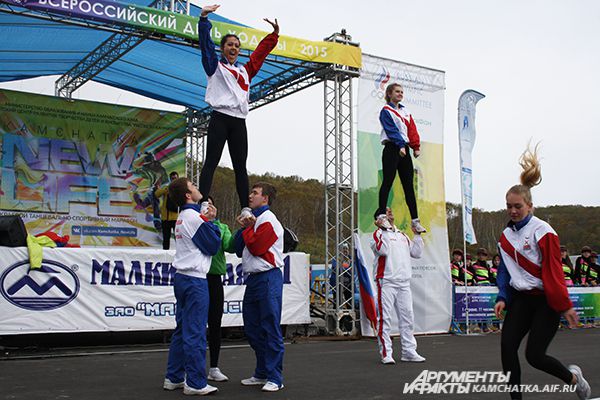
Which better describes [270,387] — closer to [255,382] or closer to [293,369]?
[255,382]

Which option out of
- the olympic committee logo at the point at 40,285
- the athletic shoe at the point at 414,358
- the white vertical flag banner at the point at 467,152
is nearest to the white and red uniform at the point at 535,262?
the athletic shoe at the point at 414,358

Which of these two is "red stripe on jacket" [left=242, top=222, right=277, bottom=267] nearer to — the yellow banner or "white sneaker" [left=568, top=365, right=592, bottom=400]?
"white sneaker" [left=568, top=365, right=592, bottom=400]

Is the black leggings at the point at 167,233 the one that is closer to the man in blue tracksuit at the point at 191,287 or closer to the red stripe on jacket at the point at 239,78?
the red stripe on jacket at the point at 239,78

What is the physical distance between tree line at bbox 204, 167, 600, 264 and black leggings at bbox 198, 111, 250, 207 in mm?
28523

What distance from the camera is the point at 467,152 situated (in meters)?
10.7

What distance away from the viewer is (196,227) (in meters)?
4.59

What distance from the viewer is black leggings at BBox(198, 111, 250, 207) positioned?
199 inches

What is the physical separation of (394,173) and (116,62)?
21.9 ft

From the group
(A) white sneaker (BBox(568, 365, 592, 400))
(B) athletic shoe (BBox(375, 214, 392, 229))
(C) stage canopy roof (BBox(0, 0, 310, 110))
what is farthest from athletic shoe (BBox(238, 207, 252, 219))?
(C) stage canopy roof (BBox(0, 0, 310, 110))

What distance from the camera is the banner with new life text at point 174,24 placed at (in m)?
7.58

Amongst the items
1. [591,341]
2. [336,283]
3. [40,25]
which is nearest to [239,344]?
[336,283]

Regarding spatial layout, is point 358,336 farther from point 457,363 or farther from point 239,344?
point 457,363

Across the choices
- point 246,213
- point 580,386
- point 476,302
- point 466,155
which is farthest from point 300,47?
point 580,386

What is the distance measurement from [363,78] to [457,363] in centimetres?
515
